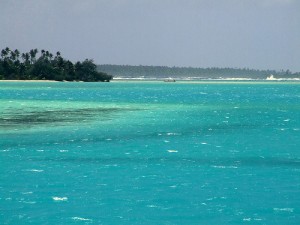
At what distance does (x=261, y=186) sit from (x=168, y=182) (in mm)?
2920

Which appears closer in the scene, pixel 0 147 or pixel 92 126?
pixel 0 147

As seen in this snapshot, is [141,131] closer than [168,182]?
A: No

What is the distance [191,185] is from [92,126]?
21.6m

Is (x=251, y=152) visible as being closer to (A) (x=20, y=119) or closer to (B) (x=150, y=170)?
(B) (x=150, y=170)

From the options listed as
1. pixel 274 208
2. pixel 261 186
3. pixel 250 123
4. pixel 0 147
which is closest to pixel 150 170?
pixel 261 186

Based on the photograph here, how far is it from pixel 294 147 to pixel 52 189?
1405 centimetres

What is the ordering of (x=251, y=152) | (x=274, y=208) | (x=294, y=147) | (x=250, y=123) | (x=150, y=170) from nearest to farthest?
(x=274, y=208) → (x=150, y=170) → (x=251, y=152) → (x=294, y=147) → (x=250, y=123)

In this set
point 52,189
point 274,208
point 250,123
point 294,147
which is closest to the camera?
point 274,208

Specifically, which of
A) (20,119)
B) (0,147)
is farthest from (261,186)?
(20,119)

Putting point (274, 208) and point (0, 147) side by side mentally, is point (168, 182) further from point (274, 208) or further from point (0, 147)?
point (0, 147)

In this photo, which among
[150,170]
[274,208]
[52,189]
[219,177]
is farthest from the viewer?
[150,170]

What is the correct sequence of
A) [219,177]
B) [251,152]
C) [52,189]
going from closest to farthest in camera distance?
1. [52,189]
2. [219,177]
3. [251,152]

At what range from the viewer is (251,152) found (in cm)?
2728

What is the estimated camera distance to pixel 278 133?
36.3m
